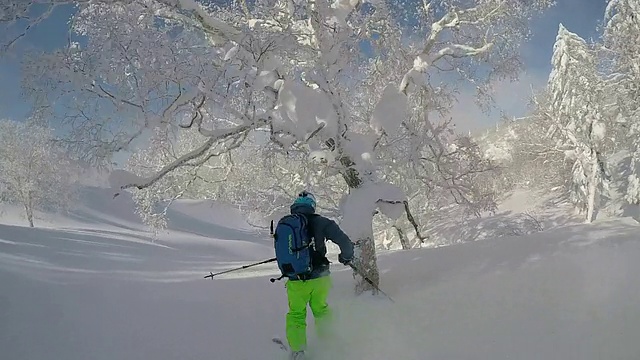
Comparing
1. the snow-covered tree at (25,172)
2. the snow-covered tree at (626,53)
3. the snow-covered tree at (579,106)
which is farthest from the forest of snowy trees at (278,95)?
the snow-covered tree at (25,172)

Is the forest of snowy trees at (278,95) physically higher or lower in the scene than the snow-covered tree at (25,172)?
lower

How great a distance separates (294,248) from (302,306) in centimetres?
63

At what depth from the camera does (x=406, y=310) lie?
5.46 m

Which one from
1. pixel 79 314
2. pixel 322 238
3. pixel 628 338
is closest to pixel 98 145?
pixel 79 314

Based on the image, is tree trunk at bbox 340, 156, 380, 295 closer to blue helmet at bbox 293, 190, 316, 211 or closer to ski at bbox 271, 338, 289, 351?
blue helmet at bbox 293, 190, 316, 211

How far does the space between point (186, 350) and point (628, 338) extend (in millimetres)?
4507

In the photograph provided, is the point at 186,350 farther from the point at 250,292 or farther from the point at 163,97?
the point at 163,97

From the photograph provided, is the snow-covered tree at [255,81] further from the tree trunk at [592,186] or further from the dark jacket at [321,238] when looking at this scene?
the tree trunk at [592,186]

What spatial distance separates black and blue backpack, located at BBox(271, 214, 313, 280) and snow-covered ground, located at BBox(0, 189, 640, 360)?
3.15 ft

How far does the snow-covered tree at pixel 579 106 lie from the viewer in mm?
22672

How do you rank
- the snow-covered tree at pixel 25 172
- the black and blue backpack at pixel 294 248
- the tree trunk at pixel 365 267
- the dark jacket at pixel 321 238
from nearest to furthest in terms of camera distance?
1. the black and blue backpack at pixel 294 248
2. the dark jacket at pixel 321 238
3. the tree trunk at pixel 365 267
4. the snow-covered tree at pixel 25 172

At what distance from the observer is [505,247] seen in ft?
24.8

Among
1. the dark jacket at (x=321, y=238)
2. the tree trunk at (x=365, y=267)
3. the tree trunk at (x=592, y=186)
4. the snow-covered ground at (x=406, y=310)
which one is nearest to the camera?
the snow-covered ground at (x=406, y=310)

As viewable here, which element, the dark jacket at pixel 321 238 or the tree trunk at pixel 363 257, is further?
the tree trunk at pixel 363 257
